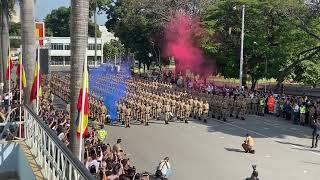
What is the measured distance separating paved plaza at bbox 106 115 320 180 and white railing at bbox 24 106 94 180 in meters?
5.36

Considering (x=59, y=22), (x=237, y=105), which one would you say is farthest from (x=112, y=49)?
(x=237, y=105)

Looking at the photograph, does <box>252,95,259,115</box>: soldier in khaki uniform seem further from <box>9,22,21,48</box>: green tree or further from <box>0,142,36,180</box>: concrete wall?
<box>9,22,21,48</box>: green tree

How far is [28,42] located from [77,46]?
788 cm

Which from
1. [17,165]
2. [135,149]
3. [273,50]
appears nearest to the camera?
[17,165]

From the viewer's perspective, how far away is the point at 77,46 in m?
9.26

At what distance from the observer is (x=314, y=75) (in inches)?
1563

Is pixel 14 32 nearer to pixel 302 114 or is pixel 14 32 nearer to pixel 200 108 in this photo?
pixel 200 108

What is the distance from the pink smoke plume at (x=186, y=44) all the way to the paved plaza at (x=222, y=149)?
55.4 ft

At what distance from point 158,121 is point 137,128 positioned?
230cm

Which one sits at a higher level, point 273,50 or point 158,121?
point 273,50

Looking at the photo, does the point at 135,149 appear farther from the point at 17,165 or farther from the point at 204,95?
the point at 204,95

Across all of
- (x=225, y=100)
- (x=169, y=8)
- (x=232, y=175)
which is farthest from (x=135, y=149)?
(x=169, y=8)

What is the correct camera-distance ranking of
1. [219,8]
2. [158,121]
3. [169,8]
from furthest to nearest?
[169,8] → [219,8] → [158,121]

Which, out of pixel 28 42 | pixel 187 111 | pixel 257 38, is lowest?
pixel 187 111
